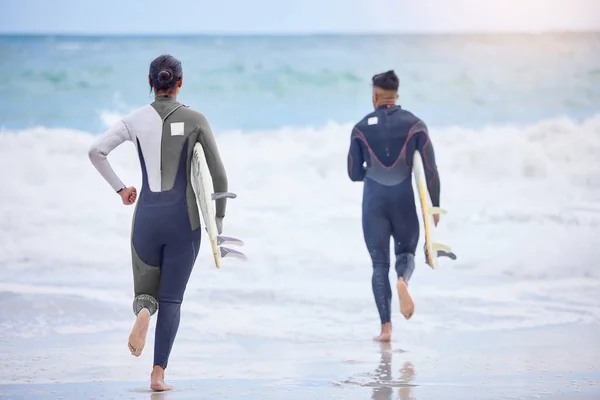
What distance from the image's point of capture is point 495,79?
10125mm

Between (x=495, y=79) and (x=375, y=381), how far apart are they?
6.87 m

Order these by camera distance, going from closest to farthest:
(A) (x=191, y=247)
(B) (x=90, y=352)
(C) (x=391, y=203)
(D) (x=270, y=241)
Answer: (A) (x=191, y=247), (B) (x=90, y=352), (C) (x=391, y=203), (D) (x=270, y=241)

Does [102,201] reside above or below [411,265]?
above

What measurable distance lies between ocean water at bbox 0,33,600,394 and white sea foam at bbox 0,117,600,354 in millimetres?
20

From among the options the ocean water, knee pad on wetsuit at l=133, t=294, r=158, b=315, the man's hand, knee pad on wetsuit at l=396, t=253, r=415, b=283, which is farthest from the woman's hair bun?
knee pad on wetsuit at l=396, t=253, r=415, b=283

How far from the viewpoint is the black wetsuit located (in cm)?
455

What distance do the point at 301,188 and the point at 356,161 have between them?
12.2ft

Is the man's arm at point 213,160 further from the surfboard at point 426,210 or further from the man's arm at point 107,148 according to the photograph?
the surfboard at point 426,210

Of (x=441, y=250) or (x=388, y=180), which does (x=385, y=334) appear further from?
(x=388, y=180)

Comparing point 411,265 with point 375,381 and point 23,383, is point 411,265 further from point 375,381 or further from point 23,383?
point 23,383

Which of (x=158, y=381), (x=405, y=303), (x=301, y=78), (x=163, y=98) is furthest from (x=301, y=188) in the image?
(x=158, y=381)

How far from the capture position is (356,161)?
15.3 feet

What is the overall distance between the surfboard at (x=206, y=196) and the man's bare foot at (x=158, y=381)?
0.41 m

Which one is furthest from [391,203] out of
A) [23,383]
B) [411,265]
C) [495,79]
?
[495,79]
